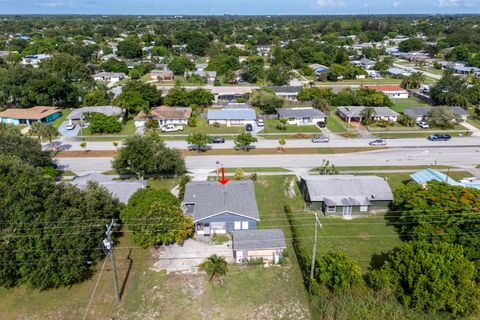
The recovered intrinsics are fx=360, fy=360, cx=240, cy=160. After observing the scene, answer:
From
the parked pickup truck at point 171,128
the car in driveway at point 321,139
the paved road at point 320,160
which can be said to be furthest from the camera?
the parked pickup truck at point 171,128

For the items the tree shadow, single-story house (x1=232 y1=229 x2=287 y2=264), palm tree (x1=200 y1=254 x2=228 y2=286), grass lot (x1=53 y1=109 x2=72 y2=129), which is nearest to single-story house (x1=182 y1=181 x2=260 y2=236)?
single-story house (x1=232 y1=229 x2=287 y2=264)

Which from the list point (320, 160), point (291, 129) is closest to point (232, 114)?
point (291, 129)

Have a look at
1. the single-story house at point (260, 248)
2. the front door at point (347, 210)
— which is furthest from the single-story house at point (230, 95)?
the single-story house at point (260, 248)

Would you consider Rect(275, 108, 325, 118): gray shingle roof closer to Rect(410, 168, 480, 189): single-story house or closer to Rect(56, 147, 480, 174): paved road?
Rect(56, 147, 480, 174): paved road

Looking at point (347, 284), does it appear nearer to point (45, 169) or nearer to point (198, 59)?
point (45, 169)

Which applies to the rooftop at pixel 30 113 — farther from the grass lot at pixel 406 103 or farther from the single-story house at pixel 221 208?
the grass lot at pixel 406 103

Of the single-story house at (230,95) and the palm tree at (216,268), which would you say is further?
the single-story house at (230,95)
